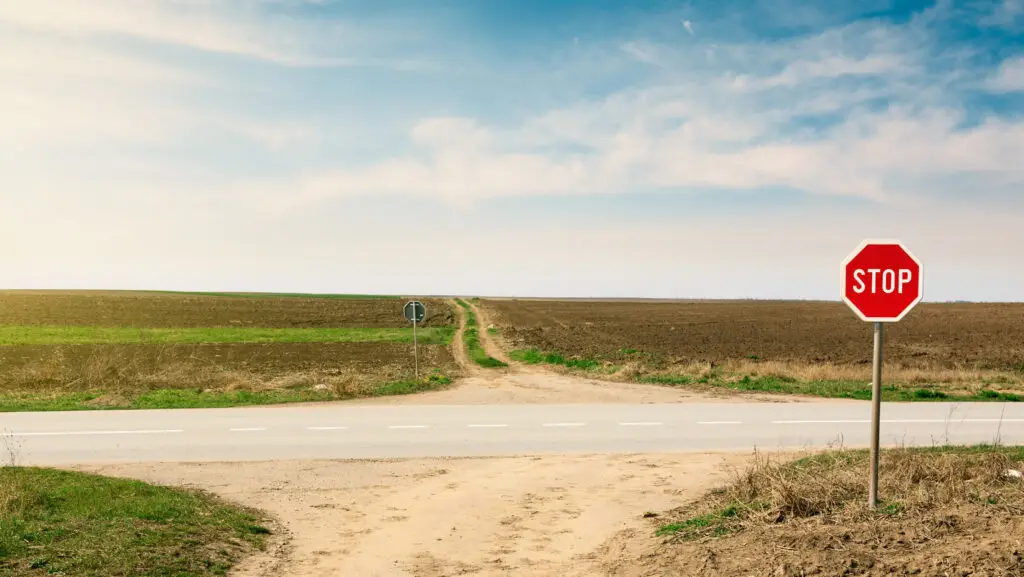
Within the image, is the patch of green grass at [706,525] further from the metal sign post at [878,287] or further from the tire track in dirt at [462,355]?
the tire track in dirt at [462,355]

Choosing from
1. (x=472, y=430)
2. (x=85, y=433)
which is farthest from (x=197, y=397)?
(x=472, y=430)

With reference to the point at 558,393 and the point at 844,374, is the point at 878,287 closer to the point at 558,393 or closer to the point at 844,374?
the point at 558,393

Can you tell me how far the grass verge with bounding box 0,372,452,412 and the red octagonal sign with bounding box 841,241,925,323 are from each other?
1574 cm

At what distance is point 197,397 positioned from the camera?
20469 mm

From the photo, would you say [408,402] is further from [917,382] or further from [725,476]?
[917,382]

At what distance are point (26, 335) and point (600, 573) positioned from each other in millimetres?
58309

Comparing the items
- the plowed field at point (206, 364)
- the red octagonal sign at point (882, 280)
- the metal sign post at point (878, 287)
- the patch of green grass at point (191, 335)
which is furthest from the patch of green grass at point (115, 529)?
the patch of green grass at point (191, 335)

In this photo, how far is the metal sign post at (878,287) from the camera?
695 cm

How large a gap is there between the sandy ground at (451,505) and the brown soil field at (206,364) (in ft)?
35.4

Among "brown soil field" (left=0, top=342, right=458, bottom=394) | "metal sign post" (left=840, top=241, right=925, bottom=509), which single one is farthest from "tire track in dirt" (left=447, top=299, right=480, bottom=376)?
"metal sign post" (left=840, top=241, right=925, bottom=509)

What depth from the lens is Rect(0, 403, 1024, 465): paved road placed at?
13.0 metres

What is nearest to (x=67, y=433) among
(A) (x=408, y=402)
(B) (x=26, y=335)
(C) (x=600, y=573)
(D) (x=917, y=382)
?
(A) (x=408, y=402)

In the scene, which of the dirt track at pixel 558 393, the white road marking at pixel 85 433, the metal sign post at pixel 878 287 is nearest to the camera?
the metal sign post at pixel 878 287

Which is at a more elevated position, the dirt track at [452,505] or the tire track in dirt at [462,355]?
the dirt track at [452,505]
